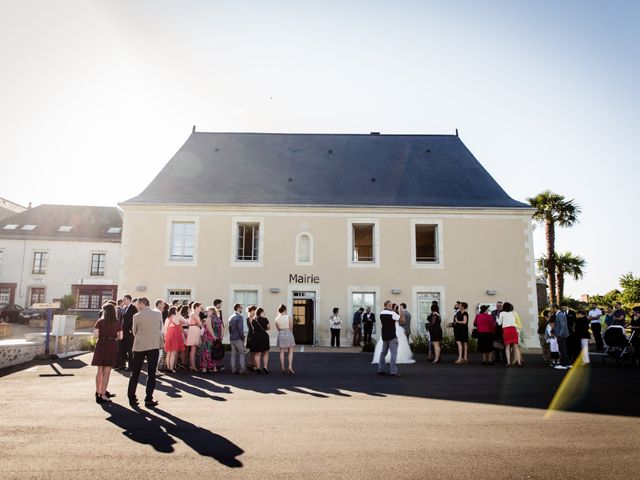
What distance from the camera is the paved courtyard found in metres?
4.33

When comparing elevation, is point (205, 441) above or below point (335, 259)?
below

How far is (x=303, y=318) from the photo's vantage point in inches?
757

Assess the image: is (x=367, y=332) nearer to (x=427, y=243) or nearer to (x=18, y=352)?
(x=427, y=243)

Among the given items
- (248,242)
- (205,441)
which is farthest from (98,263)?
(205,441)

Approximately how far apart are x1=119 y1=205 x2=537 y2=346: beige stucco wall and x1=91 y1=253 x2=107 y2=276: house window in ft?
63.4

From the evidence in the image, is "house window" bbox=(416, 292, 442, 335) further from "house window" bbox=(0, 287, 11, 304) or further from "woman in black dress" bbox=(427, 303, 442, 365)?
"house window" bbox=(0, 287, 11, 304)

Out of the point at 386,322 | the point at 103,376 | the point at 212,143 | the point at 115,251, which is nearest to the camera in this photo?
the point at 103,376

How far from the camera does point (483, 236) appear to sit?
19.5 meters

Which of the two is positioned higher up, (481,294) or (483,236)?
(483,236)

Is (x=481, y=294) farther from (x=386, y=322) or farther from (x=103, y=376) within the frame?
(x=103, y=376)

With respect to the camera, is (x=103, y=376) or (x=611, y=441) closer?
(x=611, y=441)

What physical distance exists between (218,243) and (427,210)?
889 centimetres

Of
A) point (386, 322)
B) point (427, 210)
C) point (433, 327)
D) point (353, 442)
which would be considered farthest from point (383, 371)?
point (427, 210)

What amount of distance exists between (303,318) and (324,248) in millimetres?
3024
